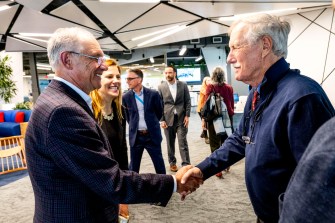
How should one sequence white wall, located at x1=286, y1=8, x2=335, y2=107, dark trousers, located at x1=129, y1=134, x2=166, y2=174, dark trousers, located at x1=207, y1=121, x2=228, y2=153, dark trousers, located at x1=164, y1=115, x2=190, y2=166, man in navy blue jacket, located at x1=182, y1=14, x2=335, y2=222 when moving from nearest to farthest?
1. man in navy blue jacket, located at x1=182, y1=14, x2=335, y2=222
2. dark trousers, located at x1=129, y1=134, x2=166, y2=174
3. dark trousers, located at x1=207, y1=121, x2=228, y2=153
4. dark trousers, located at x1=164, y1=115, x2=190, y2=166
5. white wall, located at x1=286, y1=8, x2=335, y2=107

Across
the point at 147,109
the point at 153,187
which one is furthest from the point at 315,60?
the point at 153,187

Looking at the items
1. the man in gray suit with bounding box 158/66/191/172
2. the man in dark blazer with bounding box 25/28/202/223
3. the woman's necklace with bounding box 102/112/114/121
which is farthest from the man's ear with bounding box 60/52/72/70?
the man in gray suit with bounding box 158/66/191/172

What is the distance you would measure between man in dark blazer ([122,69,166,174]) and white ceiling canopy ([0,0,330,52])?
83.9 inches

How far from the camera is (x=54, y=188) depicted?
1.14m

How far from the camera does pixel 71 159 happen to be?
109 cm

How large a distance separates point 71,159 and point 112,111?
1.54 m

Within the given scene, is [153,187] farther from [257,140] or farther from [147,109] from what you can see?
[147,109]

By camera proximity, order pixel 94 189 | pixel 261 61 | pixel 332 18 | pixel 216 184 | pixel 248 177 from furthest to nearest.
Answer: pixel 332 18 < pixel 216 184 < pixel 261 61 < pixel 248 177 < pixel 94 189

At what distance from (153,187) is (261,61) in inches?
33.3

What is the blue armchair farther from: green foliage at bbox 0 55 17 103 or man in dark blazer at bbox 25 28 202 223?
man in dark blazer at bbox 25 28 202 223

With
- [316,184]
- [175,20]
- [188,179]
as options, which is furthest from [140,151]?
[175,20]

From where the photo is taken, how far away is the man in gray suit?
4652 mm

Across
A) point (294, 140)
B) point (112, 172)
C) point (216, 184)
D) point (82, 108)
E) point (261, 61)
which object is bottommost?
point (216, 184)

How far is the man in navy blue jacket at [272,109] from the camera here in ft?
3.53
